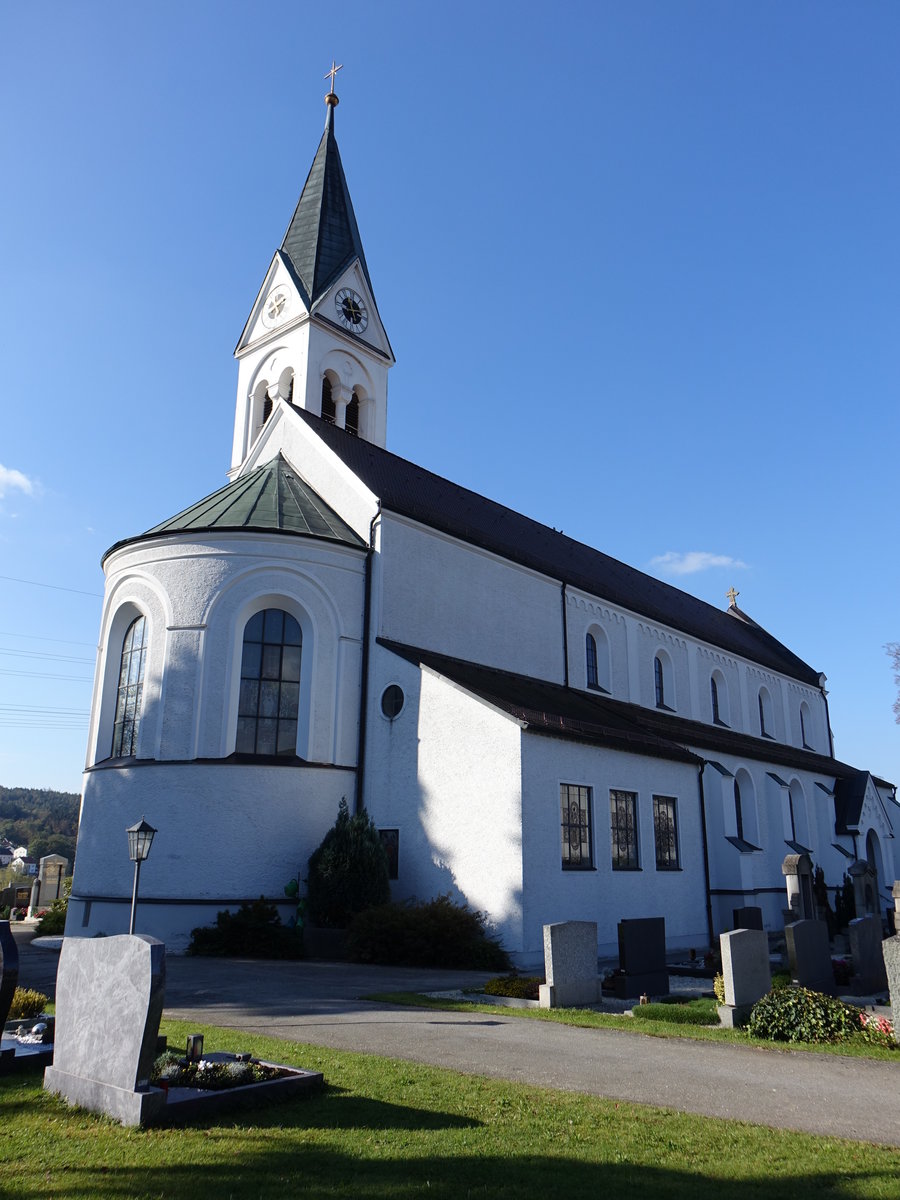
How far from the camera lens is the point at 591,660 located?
29391 millimetres

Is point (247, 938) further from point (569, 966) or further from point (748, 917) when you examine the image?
point (748, 917)

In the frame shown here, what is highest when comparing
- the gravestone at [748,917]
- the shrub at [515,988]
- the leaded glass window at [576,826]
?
the leaded glass window at [576,826]

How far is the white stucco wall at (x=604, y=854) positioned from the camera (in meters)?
17.6

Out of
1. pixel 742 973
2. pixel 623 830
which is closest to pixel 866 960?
pixel 742 973

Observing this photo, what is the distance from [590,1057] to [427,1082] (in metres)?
2.17

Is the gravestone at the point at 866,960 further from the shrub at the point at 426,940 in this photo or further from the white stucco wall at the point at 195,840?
the white stucco wall at the point at 195,840

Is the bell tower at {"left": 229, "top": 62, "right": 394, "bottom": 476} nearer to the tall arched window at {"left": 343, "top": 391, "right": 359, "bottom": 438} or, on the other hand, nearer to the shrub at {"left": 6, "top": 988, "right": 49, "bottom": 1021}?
the tall arched window at {"left": 343, "top": 391, "right": 359, "bottom": 438}

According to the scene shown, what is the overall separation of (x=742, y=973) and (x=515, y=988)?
11.1 feet

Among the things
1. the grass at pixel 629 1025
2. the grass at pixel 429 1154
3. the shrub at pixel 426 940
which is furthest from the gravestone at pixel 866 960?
the grass at pixel 429 1154

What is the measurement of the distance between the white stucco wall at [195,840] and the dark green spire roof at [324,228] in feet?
60.3

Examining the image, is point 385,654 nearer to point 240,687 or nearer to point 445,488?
point 240,687

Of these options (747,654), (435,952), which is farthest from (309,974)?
(747,654)

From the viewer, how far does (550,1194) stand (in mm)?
5148

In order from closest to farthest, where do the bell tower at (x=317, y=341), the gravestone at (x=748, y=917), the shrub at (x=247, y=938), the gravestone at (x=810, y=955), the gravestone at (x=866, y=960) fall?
1. the gravestone at (x=810, y=955)
2. the gravestone at (x=866, y=960)
3. the gravestone at (x=748, y=917)
4. the shrub at (x=247, y=938)
5. the bell tower at (x=317, y=341)
